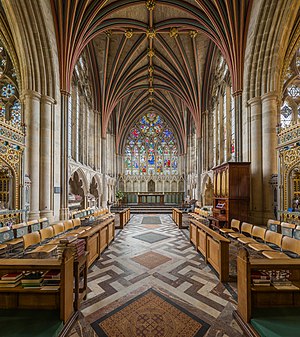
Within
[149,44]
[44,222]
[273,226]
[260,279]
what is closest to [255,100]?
[273,226]

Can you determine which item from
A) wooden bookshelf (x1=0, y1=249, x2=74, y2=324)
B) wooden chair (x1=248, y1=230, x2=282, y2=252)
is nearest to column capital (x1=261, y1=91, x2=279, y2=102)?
wooden chair (x1=248, y1=230, x2=282, y2=252)

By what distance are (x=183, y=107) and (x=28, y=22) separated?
18334 millimetres

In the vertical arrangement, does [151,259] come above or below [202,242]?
below

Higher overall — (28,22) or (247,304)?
(28,22)

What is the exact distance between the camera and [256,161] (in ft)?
26.2

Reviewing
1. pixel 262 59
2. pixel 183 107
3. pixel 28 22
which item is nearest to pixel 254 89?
pixel 262 59

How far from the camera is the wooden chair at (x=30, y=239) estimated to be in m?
4.28

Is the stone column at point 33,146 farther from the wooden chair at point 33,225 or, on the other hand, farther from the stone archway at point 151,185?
the stone archway at point 151,185

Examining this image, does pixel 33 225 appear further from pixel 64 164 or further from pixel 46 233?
pixel 64 164

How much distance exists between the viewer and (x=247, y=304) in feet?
8.34

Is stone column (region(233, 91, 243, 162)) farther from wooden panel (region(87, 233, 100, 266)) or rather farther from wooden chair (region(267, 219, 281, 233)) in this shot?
wooden panel (region(87, 233, 100, 266))

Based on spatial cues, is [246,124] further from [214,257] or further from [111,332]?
[111,332]

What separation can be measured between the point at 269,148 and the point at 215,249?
547cm

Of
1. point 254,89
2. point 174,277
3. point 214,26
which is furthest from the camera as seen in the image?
point 214,26
